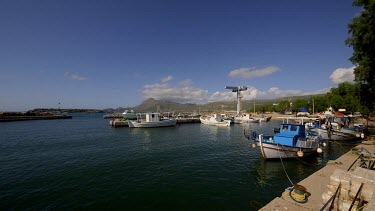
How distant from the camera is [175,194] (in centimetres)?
1180

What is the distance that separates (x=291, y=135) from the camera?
19.1 metres

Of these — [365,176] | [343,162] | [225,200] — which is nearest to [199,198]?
[225,200]

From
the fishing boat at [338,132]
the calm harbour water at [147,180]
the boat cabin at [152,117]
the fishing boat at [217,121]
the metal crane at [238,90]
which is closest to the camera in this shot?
the calm harbour water at [147,180]

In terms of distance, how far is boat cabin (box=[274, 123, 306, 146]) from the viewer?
18641 millimetres

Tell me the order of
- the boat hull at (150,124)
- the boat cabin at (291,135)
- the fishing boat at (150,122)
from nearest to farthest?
the boat cabin at (291,135) → the boat hull at (150,124) → the fishing boat at (150,122)

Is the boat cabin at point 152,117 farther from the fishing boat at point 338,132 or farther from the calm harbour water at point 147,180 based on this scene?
the fishing boat at point 338,132

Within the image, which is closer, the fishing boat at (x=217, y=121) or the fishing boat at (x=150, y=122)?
the fishing boat at (x=150, y=122)

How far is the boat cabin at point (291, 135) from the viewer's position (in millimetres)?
18641

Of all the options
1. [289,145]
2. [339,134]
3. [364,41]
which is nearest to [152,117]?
[289,145]

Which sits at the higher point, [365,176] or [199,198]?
[365,176]

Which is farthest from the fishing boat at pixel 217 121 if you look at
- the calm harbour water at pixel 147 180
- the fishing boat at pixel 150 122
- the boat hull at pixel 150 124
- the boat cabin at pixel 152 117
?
the calm harbour water at pixel 147 180

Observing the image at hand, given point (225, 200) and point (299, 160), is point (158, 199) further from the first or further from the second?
point (299, 160)

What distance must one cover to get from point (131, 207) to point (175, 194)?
294 centimetres

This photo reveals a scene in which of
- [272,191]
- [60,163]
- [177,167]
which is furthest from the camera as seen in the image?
[60,163]
